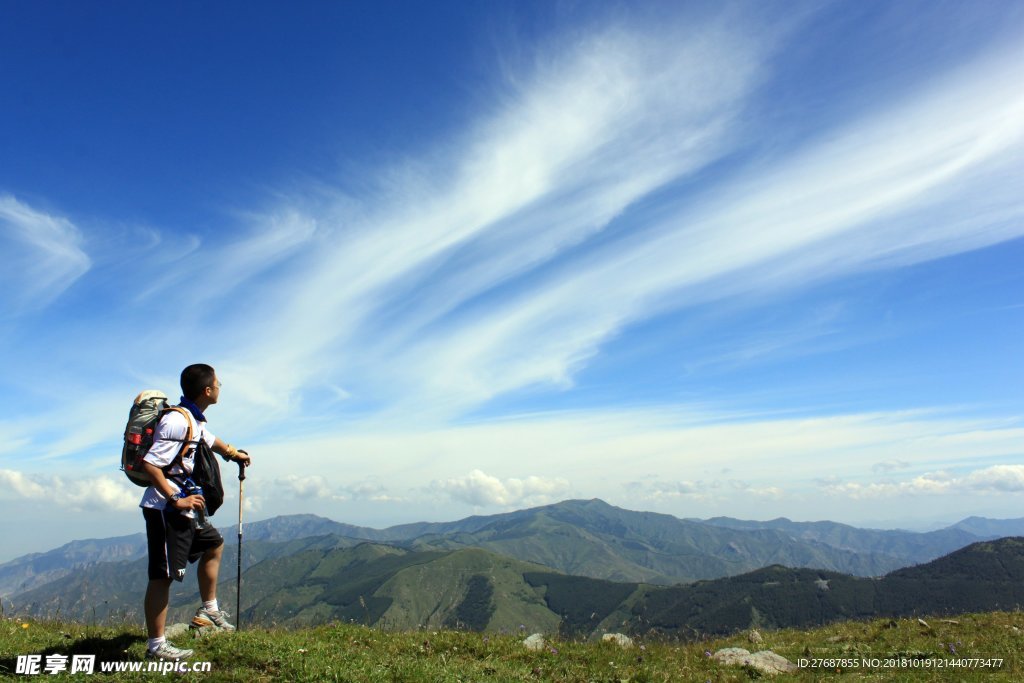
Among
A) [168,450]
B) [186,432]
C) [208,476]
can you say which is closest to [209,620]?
[208,476]

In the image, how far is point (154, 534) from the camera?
684 centimetres

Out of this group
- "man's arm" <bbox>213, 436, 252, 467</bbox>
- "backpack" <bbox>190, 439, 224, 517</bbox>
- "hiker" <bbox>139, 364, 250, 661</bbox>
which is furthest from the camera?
"man's arm" <bbox>213, 436, 252, 467</bbox>

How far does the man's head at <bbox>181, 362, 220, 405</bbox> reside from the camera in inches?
289

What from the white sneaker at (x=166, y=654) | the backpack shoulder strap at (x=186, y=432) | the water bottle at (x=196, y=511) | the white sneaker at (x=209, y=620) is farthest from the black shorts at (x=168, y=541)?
the white sneaker at (x=209, y=620)

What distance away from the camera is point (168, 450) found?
676 cm

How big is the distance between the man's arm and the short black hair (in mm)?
815

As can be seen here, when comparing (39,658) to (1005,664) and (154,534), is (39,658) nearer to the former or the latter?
(154,534)

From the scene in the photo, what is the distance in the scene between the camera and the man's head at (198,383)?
7.33 meters

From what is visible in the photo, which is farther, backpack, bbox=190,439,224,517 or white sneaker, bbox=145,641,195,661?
backpack, bbox=190,439,224,517

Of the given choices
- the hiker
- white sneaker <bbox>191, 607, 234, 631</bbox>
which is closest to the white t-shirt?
the hiker

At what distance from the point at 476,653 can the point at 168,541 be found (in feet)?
18.1

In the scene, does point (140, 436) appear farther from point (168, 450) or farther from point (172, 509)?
point (172, 509)

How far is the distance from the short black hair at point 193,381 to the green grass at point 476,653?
10.8ft

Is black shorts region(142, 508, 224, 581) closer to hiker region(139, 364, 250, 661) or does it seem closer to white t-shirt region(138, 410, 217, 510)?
hiker region(139, 364, 250, 661)
